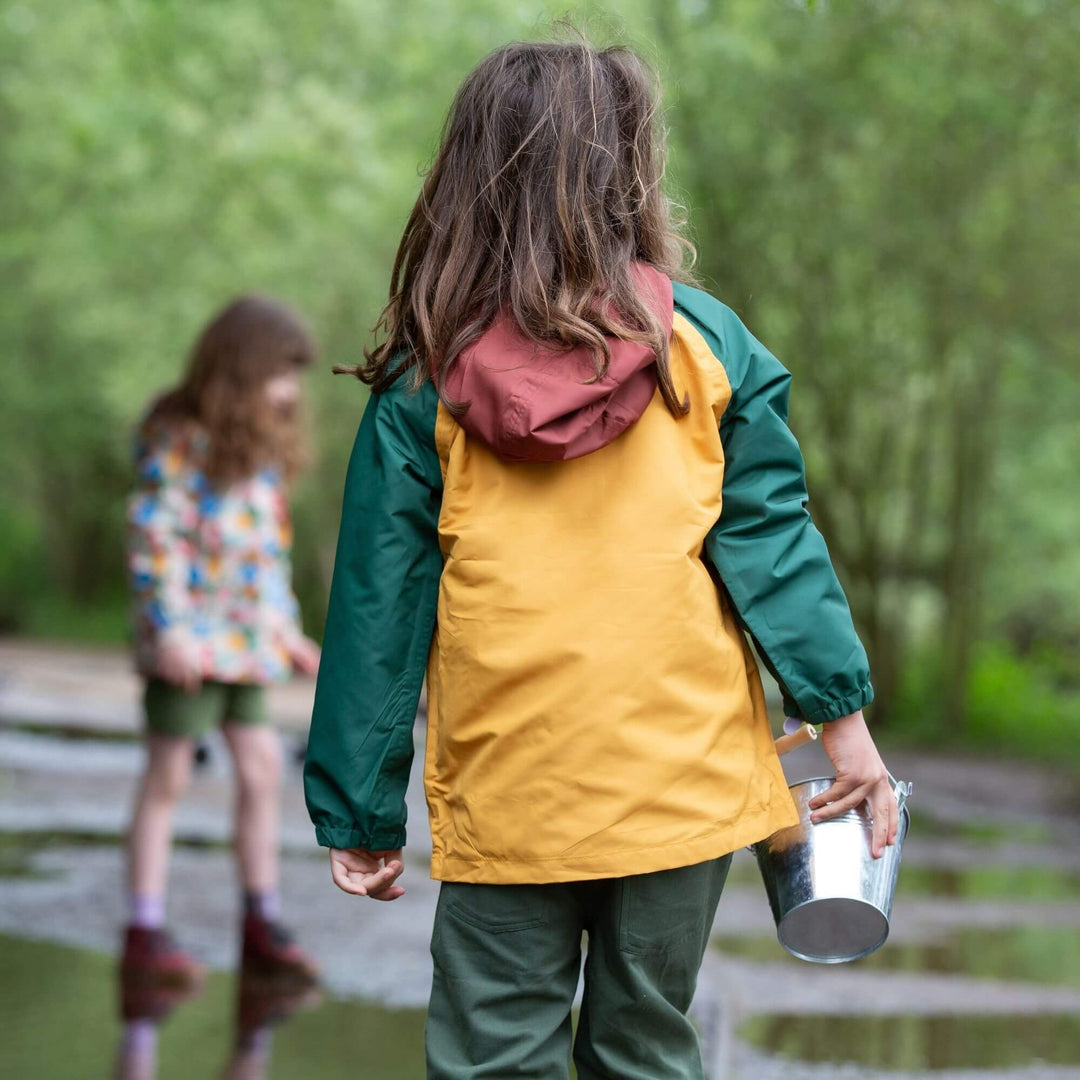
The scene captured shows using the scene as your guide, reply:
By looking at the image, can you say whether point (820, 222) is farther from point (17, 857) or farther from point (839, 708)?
point (839, 708)

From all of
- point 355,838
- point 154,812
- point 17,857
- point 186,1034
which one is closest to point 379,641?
point 355,838

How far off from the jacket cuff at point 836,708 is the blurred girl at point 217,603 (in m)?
2.46

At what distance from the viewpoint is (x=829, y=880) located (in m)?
2.29

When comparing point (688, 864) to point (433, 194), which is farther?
point (433, 194)

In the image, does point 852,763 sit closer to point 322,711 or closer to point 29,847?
point 322,711

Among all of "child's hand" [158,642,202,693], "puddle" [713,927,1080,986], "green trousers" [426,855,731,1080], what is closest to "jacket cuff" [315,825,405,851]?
"green trousers" [426,855,731,1080]

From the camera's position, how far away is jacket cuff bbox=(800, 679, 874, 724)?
7.17 feet

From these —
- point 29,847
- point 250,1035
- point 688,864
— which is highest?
point 688,864

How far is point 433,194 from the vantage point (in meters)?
2.40

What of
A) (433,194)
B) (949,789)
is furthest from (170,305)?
(433,194)

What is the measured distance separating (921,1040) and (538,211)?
106 inches

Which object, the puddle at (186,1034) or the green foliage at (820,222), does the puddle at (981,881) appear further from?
the green foliage at (820,222)

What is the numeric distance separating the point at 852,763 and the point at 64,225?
15.7 metres

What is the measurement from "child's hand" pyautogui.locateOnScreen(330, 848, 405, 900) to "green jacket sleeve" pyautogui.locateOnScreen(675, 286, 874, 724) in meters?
0.63
